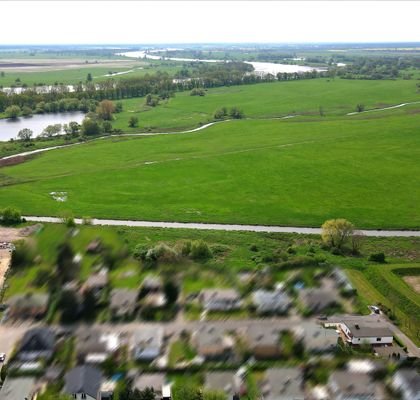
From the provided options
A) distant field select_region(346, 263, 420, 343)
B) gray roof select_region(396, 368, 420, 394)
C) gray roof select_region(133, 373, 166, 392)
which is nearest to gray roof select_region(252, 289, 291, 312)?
distant field select_region(346, 263, 420, 343)

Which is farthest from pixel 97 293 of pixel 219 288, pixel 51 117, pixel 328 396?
pixel 51 117

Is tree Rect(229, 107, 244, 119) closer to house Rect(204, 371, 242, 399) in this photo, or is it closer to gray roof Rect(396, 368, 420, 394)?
gray roof Rect(396, 368, 420, 394)

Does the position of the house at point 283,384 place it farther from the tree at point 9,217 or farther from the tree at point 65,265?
the tree at point 9,217

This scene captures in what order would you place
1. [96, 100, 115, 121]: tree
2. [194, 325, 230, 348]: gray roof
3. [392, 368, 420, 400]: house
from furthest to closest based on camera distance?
[96, 100, 115, 121]: tree → [194, 325, 230, 348]: gray roof → [392, 368, 420, 400]: house

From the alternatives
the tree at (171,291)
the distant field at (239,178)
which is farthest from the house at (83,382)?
the distant field at (239,178)

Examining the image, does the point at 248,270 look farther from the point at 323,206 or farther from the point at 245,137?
the point at 245,137
